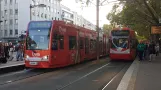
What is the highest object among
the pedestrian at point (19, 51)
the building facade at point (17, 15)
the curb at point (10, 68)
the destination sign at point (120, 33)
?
the building facade at point (17, 15)

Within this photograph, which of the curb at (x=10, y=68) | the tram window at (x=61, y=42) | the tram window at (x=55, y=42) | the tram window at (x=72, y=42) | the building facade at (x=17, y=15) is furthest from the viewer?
the building facade at (x=17, y=15)

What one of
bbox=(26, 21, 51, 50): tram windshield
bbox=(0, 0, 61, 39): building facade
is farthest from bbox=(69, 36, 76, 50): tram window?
bbox=(0, 0, 61, 39): building facade

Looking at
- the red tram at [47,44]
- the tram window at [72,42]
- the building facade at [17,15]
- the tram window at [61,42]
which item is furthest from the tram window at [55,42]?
the building facade at [17,15]

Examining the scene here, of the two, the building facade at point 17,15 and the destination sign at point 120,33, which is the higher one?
the building facade at point 17,15

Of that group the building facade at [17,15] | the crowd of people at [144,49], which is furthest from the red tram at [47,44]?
the building facade at [17,15]

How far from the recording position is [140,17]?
43562 mm

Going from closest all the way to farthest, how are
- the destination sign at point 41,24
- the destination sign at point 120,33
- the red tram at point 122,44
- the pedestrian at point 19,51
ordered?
the destination sign at point 41,24, the pedestrian at point 19,51, the red tram at point 122,44, the destination sign at point 120,33

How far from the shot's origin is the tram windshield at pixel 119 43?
28516 millimetres

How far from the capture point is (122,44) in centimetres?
2861

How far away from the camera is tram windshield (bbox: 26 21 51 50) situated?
1828cm

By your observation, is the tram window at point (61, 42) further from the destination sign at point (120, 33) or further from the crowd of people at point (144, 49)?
the destination sign at point (120, 33)

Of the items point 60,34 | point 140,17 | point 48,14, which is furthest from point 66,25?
point 48,14

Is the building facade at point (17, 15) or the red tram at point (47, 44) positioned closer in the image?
the red tram at point (47, 44)

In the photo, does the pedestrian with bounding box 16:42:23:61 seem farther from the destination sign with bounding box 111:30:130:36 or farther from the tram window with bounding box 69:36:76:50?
the destination sign with bounding box 111:30:130:36
